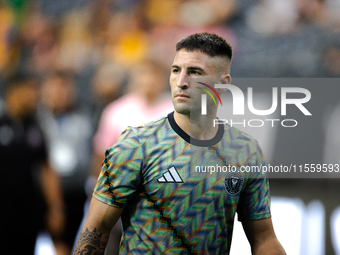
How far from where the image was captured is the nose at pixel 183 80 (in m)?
1.80

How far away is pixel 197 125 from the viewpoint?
6.16 feet

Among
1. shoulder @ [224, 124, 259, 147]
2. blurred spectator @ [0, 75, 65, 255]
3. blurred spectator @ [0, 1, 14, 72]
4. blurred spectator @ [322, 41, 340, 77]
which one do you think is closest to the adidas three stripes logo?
shoulder @ [224, 124, 259, 147]

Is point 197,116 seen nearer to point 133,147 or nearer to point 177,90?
point 177,90

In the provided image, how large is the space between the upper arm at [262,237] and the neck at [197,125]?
1.54ft

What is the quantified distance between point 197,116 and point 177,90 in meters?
0.17

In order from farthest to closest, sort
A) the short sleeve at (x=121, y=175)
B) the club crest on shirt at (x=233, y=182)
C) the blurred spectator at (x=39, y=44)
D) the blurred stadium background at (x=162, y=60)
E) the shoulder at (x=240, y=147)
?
the blurred spectator at (x=39, y=44) → the blurred stadium background at (x=162, y=60) → the shoulder at (x=240, y=147) → the club crest on shirt at (x=233, y=182) → the short sleeve at (x=121, y=175)

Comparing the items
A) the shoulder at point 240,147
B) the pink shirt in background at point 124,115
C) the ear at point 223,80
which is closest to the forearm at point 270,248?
the shoulder at point 240,147

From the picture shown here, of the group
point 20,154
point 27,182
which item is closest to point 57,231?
point 27,182

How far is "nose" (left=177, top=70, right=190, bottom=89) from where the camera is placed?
1798 mm

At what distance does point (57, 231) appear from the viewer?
11.6 feet

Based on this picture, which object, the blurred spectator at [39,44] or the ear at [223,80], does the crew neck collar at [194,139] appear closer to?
the ear at [223,80]

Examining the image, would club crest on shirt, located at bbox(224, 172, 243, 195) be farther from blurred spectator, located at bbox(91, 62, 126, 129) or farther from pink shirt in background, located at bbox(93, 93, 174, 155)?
blurred spectator, located at bbox(91, 62, 126, 129)

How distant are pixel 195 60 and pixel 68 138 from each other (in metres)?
2.20

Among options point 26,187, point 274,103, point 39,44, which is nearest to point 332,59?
point 274,103
